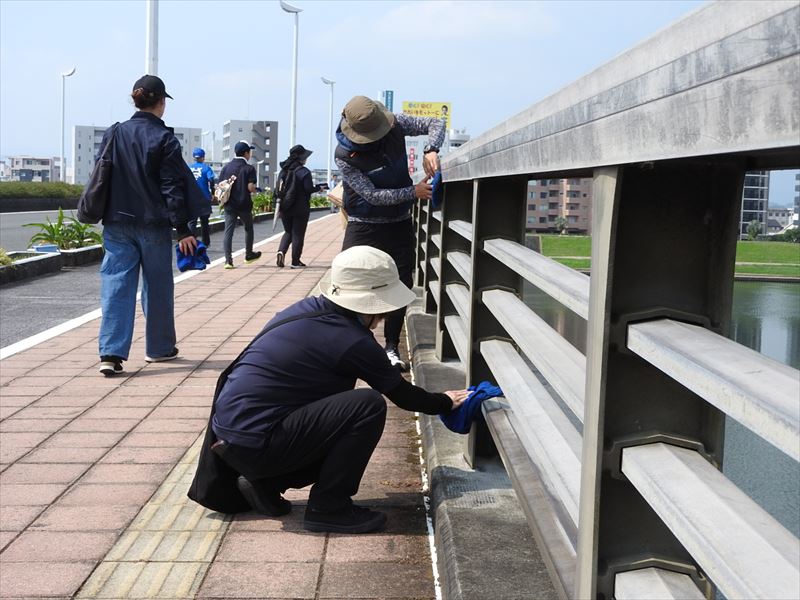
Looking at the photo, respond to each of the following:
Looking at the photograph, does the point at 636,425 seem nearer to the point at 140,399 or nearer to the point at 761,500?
the point at 761,500

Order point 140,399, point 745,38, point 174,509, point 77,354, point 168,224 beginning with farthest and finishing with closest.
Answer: point 77,354 < point 168,224 < point 140,399 < point 174,509 < point 745,38

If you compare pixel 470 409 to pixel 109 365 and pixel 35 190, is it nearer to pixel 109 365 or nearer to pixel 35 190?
pixel 109 365

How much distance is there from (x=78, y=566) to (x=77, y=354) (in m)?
4.42

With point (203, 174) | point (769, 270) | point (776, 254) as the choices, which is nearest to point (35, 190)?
point (203, 174)

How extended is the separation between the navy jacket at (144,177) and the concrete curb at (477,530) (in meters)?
2.83

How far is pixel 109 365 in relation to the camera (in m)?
6.87

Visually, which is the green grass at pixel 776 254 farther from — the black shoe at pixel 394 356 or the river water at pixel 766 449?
the black shoe at pixel 394 356

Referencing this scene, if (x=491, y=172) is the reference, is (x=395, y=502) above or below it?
below

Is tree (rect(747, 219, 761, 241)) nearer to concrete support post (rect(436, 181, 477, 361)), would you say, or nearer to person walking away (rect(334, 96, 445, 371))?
concrete support post (rect(436, 181, 477, 361))

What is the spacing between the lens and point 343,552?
12.2ft

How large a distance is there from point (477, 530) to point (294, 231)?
39.6 feet

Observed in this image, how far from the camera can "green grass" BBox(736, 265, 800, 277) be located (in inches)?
179

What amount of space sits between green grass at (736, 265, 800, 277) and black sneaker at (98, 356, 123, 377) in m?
3.91

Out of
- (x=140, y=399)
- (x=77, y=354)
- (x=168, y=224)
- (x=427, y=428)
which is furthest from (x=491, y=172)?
(x=77, y=354)
